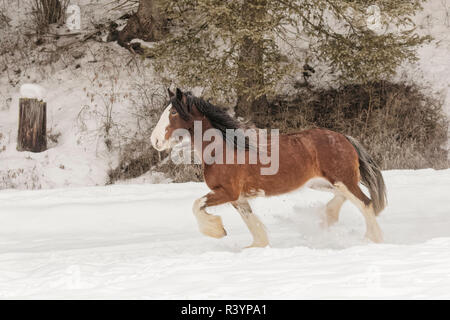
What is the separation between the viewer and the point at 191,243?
5738 mm

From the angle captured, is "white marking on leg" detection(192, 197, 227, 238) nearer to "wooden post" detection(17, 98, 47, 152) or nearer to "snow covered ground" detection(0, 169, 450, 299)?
"snow covered ground" detection(0, 169, 450, 299)

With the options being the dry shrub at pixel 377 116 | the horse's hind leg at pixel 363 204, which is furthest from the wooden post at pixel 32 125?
the horse's hind leg at pixel 363 204

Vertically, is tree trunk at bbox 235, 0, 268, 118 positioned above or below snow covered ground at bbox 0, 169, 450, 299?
above

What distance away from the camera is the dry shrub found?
10.2 meters

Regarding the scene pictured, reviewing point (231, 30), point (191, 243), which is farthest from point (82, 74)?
point (191, 243)

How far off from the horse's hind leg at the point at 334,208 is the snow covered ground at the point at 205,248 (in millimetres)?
139

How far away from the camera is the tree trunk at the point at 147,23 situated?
12.6 meters

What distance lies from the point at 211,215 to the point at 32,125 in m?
6.62

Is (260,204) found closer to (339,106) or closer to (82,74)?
(339,106)

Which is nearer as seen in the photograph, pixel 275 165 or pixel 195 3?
pixel 275 165

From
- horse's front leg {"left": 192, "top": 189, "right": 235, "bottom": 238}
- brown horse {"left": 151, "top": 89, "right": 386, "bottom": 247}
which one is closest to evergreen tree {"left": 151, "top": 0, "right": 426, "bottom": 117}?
brown horse {"left": 151, "top": 89, "right": 386, "bottom": 247}

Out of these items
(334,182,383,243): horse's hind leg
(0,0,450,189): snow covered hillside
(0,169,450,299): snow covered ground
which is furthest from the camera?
(0,0,450,189): snow covered hillside

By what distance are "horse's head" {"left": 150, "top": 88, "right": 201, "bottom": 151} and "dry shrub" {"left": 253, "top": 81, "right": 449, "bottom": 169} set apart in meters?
5.62
